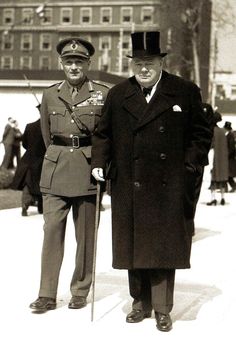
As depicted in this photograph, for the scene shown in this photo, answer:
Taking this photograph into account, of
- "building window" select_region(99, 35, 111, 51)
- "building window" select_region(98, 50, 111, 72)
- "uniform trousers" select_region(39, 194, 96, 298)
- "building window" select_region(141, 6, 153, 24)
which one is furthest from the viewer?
"building window" select_region(99, 35, 111, 51)

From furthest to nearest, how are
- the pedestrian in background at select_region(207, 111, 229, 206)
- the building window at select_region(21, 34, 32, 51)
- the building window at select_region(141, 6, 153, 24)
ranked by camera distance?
the building window at select_region(21, 34, 32, 51) < the building window at select_region(141, 6, 153, 24) < the pedestrian in background at select_region(207, 111, 229, 206)

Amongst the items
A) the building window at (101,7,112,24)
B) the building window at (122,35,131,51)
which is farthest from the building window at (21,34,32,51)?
the building window at (122,35,131,51)

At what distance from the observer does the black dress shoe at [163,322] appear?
5.37m

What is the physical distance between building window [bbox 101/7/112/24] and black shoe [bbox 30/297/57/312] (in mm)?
89529

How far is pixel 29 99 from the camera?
28844 mm

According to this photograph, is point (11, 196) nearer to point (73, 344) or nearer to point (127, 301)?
point (127, 301)

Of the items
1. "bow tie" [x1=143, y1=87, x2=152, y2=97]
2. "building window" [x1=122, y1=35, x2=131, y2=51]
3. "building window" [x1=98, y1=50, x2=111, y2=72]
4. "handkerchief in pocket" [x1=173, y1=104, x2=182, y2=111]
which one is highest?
"building window" [x1=122, y1=35, x2=131, y2=51]

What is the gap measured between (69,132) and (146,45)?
0.94 meters

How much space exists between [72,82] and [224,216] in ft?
28.5

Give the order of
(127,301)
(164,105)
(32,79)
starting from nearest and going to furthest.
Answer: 1. (164,105)
2. (127,301)
3. (32,79)

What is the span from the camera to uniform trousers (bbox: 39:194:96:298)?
5914 mm

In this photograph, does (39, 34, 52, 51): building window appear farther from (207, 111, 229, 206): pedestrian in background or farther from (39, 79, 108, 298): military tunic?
(39, 79, 108, 298): military tunic

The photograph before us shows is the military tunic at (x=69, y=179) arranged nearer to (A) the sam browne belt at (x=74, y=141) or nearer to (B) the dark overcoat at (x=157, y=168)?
(A) the sam browne belt at (x=74, y=141)

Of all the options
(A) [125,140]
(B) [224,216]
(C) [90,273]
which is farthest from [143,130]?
(B) [224,216]
